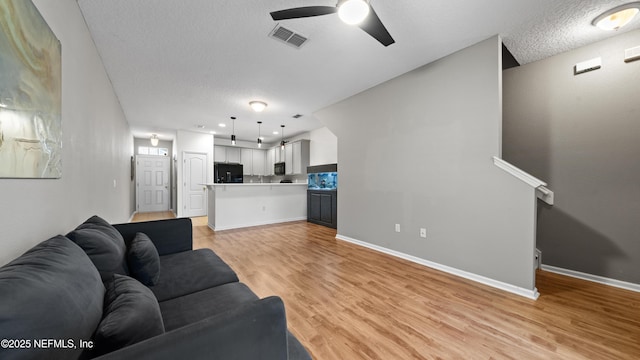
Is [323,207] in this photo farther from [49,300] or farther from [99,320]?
[49,300]

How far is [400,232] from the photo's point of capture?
3.13 m

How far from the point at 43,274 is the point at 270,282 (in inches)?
74.7

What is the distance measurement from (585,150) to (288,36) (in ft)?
11.2

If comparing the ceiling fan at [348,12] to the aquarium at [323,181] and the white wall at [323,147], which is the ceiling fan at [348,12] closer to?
the aquarium at [323,181]

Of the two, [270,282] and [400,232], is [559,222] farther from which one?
[270,282]

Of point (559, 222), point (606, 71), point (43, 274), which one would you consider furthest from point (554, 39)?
point (43, 274)

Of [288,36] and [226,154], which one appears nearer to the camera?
[288,36]

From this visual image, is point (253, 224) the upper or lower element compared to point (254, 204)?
lower

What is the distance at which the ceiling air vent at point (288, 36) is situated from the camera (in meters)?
2.18

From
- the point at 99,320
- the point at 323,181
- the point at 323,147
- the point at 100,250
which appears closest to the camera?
the point at 99,320

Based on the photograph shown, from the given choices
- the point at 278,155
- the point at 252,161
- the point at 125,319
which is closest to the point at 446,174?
the point at 125,319

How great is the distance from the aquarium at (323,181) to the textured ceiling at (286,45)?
6.80ft

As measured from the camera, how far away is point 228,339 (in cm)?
62

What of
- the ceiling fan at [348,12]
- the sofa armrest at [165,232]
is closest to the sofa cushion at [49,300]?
the sofa armrest at [165,232]
